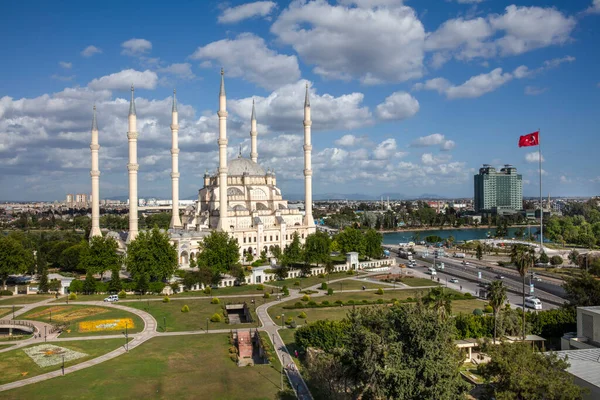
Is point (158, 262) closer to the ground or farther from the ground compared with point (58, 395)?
farther from the ground

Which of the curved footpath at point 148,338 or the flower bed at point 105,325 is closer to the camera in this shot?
the curved footpath at point 148,338

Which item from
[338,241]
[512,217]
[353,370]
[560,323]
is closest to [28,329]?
[353,370]

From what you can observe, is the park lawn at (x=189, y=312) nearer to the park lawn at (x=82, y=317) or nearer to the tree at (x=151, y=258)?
the park lawn at (x=82, y=317)

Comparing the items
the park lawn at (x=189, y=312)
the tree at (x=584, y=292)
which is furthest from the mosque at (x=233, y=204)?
the tree at (x=584, y=292)

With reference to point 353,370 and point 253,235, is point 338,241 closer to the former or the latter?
point 253,235

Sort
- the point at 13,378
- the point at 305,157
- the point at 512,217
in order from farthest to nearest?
the point at 512,217, the point at 305,157, the point at 13,378

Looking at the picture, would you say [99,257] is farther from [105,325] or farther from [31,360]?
[31,360]

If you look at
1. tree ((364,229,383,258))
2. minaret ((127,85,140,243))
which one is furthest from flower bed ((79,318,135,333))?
tree ((364,229,383,258))

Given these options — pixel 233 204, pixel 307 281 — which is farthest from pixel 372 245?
pixel 233 204
